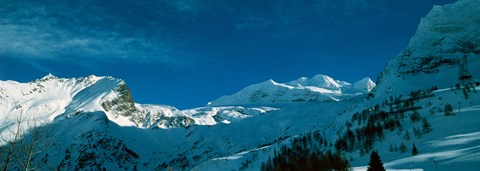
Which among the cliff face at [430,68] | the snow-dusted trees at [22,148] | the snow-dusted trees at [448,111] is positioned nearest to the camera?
the snow-dusted trees at [22,148]

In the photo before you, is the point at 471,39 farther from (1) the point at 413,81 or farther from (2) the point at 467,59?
(1) the point at 413,81

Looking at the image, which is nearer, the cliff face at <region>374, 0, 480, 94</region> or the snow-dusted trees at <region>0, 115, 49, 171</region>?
the snow-dusted trees at <region>0, 115, 49, 171</region>

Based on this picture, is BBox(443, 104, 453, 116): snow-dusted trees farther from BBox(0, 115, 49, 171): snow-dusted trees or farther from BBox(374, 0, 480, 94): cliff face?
BBox(374, 0, 480, 94): cliff face

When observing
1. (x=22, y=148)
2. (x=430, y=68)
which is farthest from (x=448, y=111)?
(x=430, y=68)

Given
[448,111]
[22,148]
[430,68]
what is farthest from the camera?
[430,68]

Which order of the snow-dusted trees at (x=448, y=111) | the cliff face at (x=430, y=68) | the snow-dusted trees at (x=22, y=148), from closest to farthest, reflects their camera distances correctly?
the snow-dusted trees at (x=22, y=148) → the snow-dusted trees at (x=448, y=111) → the cliff face at (x=430, y=68)

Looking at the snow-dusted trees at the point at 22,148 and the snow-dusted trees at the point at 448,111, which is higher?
the snow-dusted trees at the point at 448,111

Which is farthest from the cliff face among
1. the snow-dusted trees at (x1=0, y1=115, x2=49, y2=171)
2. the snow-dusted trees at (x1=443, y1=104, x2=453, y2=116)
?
the snow-dusted trees at (x1=0, y1=115, x2=49, y2=171)

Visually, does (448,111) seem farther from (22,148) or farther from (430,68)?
(430,68)

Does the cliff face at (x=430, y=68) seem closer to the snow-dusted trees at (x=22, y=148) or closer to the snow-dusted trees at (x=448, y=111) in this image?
the snow-dusted trees at (x=448, y=111)

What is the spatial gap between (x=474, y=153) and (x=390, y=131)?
163ft

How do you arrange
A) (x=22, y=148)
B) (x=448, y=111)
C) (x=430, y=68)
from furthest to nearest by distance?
(x=430, y=68), (x=448, y=111), (x=22, y=148)

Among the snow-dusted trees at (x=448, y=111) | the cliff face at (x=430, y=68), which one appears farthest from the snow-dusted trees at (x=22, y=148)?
the cliff face at (x=430, y=68)

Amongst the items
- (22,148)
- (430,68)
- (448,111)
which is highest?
(430,68)
